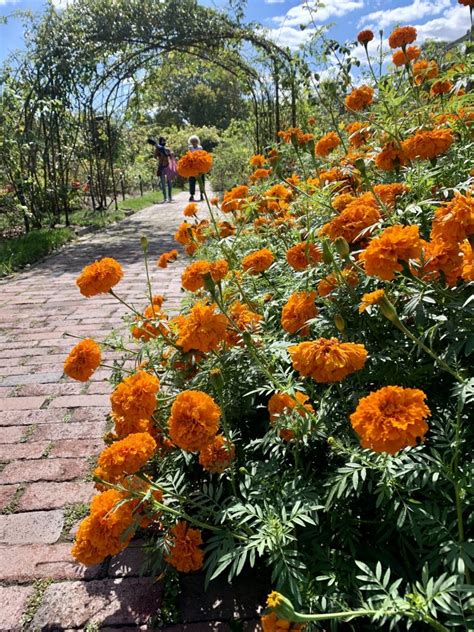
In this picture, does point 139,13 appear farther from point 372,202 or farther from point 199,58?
point 372,202

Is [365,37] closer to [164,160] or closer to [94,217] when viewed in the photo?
[94,217]

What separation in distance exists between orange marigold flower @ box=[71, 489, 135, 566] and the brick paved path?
27 cm

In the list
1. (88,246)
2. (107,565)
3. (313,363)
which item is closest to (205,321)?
(313,363)

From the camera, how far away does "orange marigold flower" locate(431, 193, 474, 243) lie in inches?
44.9

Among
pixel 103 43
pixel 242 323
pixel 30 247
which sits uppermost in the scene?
pixel 103 43

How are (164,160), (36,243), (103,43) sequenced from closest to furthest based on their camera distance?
(36,243) → (103,43) → (164,160)

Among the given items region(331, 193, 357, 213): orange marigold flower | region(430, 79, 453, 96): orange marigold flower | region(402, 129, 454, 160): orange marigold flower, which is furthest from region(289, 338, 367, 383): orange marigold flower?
region(430, 79, 453, 96): orange marigold flower

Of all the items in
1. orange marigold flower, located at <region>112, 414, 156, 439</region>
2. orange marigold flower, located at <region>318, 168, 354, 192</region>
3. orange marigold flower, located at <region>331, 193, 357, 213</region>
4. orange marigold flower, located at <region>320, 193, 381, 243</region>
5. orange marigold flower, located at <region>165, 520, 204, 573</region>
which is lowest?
orange marigold flower, located at <region>165, 520, 204, 573</region>

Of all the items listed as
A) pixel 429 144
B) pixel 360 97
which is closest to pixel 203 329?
pixel 429 144

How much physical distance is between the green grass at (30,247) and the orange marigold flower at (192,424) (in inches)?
222

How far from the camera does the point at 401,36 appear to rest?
8.71 ft

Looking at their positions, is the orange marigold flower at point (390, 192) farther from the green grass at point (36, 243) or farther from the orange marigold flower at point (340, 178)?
the green grass at point (36, 243)

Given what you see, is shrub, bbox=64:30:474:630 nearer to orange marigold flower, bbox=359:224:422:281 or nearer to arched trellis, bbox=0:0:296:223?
orange marigold flower, bbox=359:224:422:281

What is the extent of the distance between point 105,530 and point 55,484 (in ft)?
3.07
